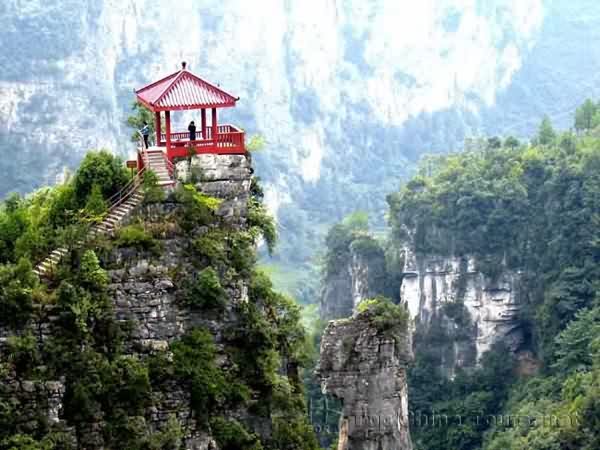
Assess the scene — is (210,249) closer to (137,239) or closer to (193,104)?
(137,239)

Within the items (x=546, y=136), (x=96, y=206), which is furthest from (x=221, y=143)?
(x=546, y=136)

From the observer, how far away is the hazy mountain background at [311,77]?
117312 millimetres

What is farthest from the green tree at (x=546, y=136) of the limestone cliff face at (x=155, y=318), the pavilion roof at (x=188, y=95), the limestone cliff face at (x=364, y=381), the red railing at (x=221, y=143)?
the limestone cliff face at (x=155, y=318)

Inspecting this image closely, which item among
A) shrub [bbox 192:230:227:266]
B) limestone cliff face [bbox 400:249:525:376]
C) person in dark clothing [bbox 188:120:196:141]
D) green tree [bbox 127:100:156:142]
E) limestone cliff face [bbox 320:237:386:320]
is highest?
limestone cliff face [bbox 320:237:386:320]

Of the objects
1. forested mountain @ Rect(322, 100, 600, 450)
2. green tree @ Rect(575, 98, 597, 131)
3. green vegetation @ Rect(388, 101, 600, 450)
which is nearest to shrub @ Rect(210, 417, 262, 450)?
green vegetation @ Rect(388, 101, 600, 450)

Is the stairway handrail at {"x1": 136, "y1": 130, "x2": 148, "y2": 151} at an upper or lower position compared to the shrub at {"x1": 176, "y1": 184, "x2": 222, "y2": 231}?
upper

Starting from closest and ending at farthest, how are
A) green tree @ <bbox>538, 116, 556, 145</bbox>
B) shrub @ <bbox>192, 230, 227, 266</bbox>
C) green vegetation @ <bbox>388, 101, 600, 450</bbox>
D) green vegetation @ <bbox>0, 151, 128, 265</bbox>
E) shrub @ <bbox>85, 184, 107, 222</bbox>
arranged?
1. green vegetation @ <bbox>0, 151, 128, 265</bbox>
2. shrub @ <bbox>85, 184, 107, 222</bbox>
3. shrub @ <bbox>192, 230, 227, 266</bbox>
4. green vegetation @ <bbox>388, 101, 600, 450</bbox>
5. green tree @ <bbox>538, 116, 556, 145</bbox>

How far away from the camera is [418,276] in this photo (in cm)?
7688

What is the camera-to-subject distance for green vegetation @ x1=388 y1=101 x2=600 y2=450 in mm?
66562

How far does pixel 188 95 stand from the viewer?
31.1 metres

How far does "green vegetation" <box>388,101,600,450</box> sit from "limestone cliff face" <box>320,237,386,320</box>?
265 cm

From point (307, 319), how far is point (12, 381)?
65748 millimetres

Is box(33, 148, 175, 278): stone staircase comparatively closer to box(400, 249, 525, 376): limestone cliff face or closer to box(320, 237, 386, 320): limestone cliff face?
box(400, 249, 525, 376): limestone cliff face

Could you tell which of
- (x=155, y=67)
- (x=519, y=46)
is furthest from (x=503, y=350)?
(x=519, y=46)
